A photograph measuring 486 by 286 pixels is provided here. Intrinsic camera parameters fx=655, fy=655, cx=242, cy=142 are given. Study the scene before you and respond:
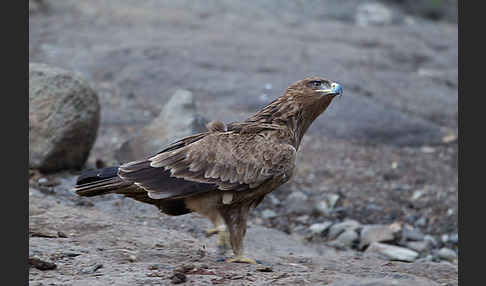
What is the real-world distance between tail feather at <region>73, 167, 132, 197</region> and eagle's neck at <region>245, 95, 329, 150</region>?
1.22 m

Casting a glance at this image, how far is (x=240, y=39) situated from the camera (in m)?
13.9

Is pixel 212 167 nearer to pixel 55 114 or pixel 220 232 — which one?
pixel 220 232

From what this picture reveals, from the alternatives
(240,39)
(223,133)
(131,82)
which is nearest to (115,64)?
(131,82)

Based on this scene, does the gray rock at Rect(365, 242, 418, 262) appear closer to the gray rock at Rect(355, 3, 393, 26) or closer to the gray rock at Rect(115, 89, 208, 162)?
the gray rock at Rect(115, 89, 208, 162)

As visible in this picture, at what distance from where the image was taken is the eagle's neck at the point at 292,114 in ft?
17.5

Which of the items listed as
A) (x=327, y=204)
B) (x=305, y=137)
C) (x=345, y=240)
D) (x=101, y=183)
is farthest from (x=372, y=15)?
(x=101, y=183)

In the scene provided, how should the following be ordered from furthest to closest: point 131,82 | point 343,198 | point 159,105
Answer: point 131,82 → point 159,105 → point 343,198

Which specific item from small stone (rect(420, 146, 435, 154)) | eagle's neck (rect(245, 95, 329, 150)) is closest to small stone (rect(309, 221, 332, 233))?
eagle's neck (rect(245, 95, 329, 150))

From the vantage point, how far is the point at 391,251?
704cm

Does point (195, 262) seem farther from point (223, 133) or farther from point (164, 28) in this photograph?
point (164, 28)

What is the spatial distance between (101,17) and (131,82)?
4.01 meters

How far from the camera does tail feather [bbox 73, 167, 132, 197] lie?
4.90 m

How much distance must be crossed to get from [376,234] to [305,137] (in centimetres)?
317

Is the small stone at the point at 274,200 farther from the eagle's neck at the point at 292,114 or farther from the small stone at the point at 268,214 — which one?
the eagle's neck at the point at 292,114
